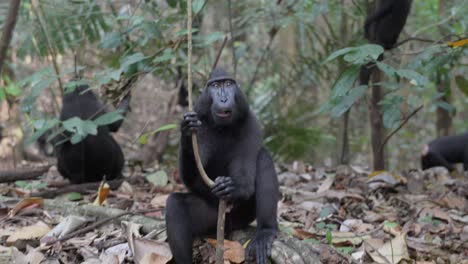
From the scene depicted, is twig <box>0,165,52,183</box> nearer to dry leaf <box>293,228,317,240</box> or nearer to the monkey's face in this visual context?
the monkey's face

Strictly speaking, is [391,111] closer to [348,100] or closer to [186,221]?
[348,100]

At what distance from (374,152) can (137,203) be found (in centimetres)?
286

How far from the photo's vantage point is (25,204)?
4879 mm

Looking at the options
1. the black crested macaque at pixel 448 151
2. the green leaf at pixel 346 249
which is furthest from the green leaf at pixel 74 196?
the black crested macaque at pixel 448 151

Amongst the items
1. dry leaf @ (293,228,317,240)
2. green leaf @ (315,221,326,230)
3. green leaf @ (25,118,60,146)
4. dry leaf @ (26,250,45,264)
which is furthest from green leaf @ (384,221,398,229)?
green leaf @ (25,118,60,146)

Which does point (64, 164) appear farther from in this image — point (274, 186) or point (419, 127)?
point (419, 127)

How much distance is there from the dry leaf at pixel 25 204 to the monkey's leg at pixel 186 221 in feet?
5.27

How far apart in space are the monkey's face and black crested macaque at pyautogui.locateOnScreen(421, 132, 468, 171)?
665cm

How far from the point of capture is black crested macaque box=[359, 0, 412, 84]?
19.0ft

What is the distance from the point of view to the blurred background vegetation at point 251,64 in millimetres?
5035

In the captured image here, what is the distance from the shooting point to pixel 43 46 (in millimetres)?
5910

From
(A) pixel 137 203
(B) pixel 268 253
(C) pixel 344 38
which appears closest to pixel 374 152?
(C) pixel 344 38

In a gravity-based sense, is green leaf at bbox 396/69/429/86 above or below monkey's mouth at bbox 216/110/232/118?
above

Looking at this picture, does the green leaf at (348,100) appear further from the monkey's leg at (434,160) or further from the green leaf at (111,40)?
the monkey's leg at (434,160)
